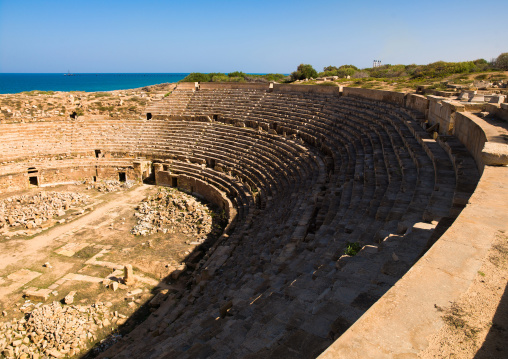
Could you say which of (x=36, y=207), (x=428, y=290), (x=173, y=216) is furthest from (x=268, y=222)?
(x=36, y=207)

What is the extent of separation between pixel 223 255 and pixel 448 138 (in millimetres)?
7225

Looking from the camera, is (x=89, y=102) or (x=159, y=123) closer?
(x=159, y=123)

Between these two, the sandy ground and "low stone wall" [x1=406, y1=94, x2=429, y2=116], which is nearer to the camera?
the sandy ground

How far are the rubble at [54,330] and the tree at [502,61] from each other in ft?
84.8

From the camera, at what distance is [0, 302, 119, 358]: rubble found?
8.37 metres

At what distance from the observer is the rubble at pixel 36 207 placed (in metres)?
15.4

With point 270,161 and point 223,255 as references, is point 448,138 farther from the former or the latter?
point 270,161

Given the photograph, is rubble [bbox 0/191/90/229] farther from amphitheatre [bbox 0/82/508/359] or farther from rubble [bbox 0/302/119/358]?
rubble [bbox 0/302/119/358]

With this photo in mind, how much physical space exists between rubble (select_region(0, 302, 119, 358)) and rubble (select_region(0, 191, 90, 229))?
282 inches

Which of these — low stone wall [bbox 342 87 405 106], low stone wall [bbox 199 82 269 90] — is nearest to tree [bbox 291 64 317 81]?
low stone wall [bbox 199 82 269 90]

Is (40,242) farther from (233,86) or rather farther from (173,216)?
(233,86)

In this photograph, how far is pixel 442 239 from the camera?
149 inches

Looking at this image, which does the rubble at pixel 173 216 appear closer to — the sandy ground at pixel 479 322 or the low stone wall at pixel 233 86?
the low stone wall at pixel 233 86

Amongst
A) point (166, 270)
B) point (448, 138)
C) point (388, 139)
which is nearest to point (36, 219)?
point (166, 270)
